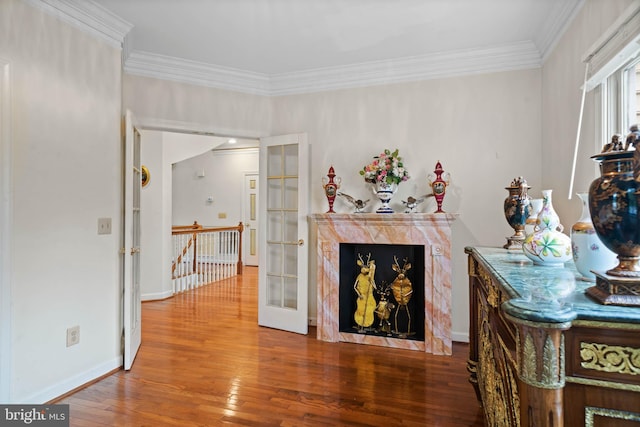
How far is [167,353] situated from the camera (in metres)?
3.15

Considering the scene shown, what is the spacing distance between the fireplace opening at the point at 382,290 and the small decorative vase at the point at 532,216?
4.19ft

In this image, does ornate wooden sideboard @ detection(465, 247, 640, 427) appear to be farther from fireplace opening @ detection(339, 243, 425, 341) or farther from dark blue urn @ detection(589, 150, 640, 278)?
fireplace opening @ detection(339, 243, 425, 341)

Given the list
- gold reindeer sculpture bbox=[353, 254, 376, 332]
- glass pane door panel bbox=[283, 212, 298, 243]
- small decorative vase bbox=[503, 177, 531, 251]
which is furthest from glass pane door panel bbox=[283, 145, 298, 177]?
small decorative vase bbox=[503, 177, 531, 251]

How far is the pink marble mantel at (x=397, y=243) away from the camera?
125 inches

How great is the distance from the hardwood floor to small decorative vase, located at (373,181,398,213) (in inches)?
51.7

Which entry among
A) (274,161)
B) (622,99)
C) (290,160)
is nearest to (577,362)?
(622,99)

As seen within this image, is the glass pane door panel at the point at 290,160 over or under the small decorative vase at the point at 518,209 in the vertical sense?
over

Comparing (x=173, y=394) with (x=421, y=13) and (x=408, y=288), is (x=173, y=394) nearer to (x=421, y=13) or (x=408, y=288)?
(x=408, y=288)

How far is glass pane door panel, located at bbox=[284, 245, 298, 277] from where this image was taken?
3891 millimetres

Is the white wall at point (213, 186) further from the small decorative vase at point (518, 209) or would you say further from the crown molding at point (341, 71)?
the small decorative vase at point (518, 209)

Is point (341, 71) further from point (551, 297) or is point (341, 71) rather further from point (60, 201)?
point (551, 297)

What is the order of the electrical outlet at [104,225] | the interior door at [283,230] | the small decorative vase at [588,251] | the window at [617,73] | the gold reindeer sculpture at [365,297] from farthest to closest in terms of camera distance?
the interior door at [283,230] < the gold reindeer sculpture at [365,297] < the electrical outlet at [104,225] < the window at [617,73] < the small decorative vase at [588,251]

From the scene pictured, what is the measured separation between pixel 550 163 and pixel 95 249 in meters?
3.72

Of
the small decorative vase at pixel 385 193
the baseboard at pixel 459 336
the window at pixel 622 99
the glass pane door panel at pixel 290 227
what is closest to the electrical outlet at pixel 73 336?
the glass pane door panel at pixel 290 227
